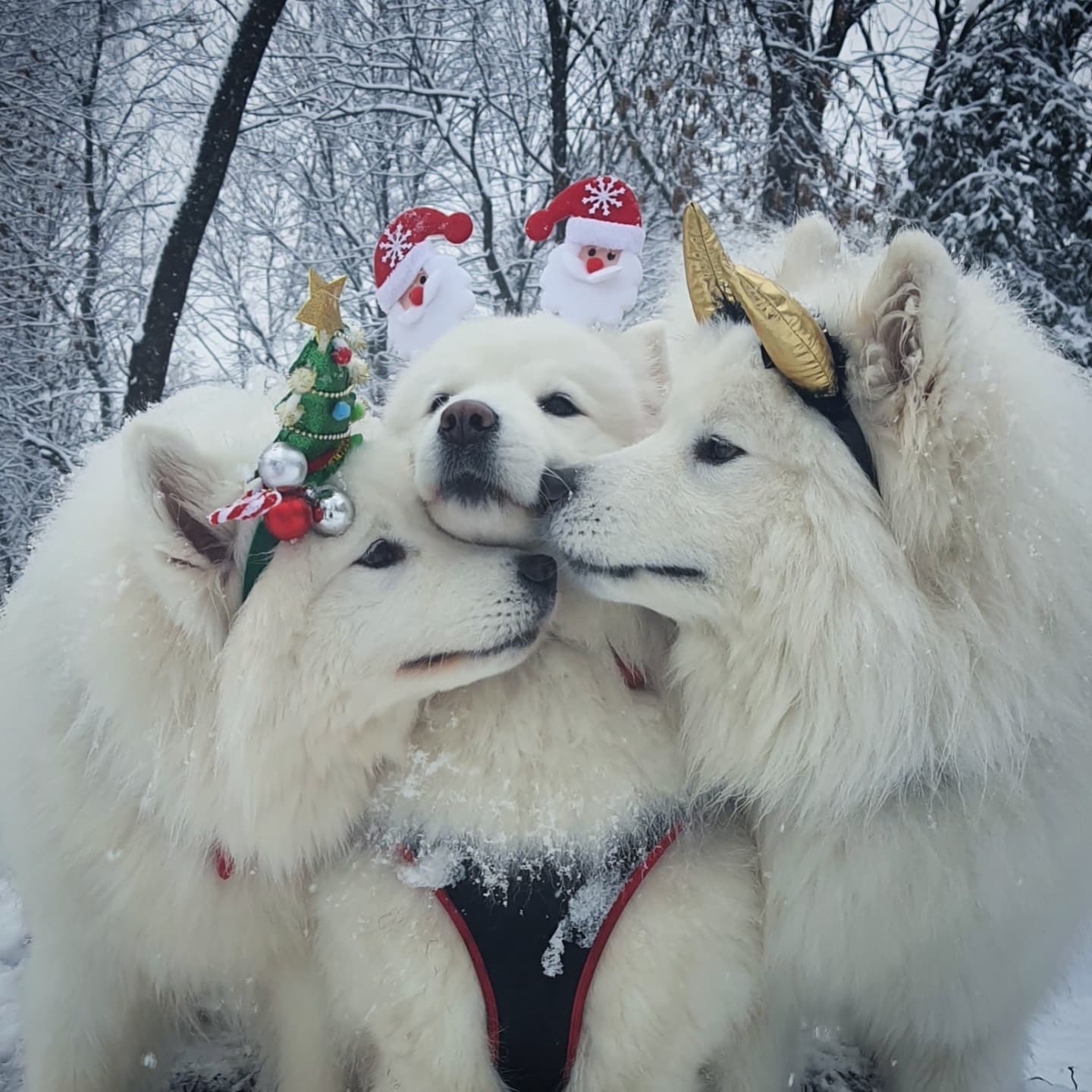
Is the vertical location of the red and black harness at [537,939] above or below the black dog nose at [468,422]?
below

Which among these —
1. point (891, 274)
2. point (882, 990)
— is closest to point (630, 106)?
point (891, 274)

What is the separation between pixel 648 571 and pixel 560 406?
79 cm

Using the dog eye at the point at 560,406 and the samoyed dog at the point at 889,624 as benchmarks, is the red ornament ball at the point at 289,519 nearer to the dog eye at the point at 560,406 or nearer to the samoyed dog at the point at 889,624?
the samoyed dog at the point at 889,624

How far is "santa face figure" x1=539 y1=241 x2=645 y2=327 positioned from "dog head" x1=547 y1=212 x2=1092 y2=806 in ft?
Result: 4.29

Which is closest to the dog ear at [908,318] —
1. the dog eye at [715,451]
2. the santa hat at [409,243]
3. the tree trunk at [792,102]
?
the dog eye at [715,451]

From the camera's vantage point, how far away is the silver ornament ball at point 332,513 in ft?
6.33

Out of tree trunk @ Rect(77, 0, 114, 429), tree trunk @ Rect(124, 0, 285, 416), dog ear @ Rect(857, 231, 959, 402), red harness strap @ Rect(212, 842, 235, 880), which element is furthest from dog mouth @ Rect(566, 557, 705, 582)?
tree trunk @ Rect(77, 0, 114, 429)

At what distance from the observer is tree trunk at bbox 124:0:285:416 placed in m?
6.37

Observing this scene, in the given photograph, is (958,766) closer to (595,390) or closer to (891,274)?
(891,274)

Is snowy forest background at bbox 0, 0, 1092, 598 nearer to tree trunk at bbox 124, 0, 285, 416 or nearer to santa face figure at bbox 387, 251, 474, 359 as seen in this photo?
tree trunk at bbox 124, 0, 285, 416

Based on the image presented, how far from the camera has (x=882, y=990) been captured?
2000mm

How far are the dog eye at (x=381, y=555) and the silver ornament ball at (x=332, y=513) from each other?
0.31 ft

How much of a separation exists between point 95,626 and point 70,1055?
1245 mm

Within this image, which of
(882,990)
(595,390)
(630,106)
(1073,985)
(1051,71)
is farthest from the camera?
(630,106)
